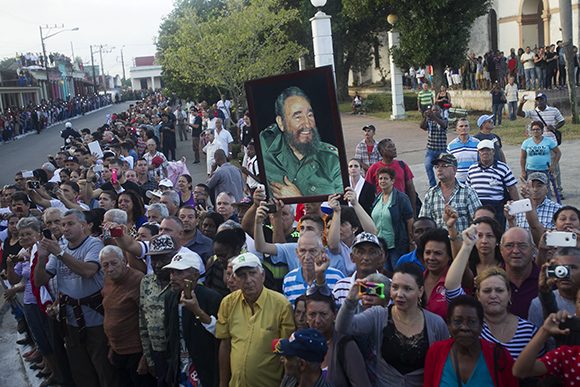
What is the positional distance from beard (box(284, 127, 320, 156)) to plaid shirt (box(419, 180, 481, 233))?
→ 5.74 feet

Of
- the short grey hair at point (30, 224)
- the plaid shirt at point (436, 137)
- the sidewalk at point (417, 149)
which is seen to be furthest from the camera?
the sidewalk at point (417, 149)

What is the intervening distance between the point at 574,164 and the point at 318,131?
10.8 meters

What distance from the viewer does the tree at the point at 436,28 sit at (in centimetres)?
2566

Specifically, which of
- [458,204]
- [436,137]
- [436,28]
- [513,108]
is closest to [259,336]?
[458,204]

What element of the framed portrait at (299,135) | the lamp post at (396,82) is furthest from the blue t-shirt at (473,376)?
the lamp post at (396,82)

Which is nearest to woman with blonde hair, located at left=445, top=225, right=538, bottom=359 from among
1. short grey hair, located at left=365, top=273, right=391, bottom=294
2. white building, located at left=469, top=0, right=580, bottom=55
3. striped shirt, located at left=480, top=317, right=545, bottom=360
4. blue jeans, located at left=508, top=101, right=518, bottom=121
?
striped shirt, located at left=480, top=317, right=545, bottom=360

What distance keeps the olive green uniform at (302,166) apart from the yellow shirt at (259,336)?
1.44 meters

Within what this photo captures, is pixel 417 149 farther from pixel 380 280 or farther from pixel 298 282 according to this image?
A: pixel 380 280

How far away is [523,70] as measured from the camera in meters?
26.3

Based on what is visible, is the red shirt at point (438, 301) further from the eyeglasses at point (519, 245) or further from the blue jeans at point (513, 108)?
the blue jeans at point (513, 108)

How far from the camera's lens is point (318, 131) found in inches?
232

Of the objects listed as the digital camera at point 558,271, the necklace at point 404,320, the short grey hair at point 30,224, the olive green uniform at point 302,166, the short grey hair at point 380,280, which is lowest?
the necklace at point 404,320

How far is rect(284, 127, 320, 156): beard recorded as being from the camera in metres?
5.90

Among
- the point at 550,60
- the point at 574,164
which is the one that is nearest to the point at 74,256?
the point at 574,164
